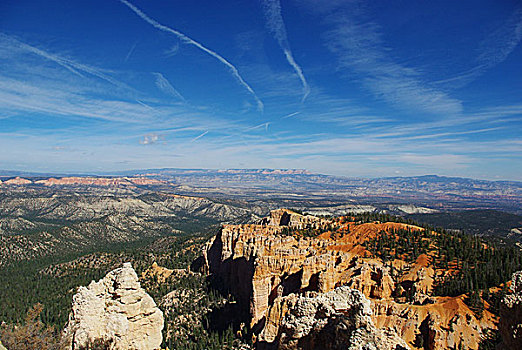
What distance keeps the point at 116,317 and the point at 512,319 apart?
21.1 meters

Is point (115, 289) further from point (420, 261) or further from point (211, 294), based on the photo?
point (420, 261)

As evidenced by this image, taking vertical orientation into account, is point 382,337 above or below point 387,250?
above

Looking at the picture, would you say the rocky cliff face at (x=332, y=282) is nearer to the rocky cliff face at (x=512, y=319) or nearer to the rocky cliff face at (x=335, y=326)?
the rocky cliff face at (x=335, y=326)

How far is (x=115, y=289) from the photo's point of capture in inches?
856

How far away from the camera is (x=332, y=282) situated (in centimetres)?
4591

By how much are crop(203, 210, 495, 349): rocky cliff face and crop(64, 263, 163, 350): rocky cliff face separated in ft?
29.9

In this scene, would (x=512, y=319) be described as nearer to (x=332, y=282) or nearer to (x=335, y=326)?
(x=335, y=326)

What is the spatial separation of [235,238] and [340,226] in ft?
111

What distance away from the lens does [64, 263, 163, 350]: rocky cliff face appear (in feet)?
64.5

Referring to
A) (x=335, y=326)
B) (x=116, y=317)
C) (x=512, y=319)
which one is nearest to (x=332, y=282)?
(x=116, y=317)

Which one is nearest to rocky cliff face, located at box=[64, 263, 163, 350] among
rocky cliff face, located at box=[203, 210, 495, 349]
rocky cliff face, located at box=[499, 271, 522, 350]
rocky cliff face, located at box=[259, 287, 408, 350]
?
rocky cliff face, located at box=[203, 210, 495, 349]

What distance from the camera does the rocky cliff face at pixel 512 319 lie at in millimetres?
10798

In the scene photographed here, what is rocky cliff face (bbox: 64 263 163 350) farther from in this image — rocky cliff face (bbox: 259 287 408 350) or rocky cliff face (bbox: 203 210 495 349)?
rocky cliff face (bbox: 259 287 408 350)

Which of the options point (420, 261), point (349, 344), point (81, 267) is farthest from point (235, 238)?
point (349, 344)
